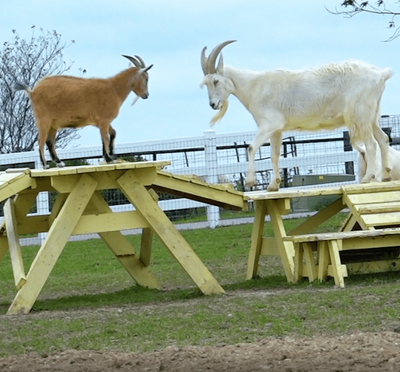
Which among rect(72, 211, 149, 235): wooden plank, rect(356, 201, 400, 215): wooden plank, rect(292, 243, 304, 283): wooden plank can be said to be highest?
rect(72, 211, 149, 235): wooden plank

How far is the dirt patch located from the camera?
612 cm

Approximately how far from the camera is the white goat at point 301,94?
37.2 ft

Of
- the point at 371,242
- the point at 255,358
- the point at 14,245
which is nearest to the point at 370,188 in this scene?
the point at 371,242

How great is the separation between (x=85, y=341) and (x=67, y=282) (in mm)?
5484

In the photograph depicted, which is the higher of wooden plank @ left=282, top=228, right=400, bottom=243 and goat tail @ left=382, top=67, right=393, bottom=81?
goat tail @ left=382, top=67, right=393, bottom=81

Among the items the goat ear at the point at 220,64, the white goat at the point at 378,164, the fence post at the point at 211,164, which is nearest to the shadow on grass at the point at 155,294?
the white goat at the point at 378,164

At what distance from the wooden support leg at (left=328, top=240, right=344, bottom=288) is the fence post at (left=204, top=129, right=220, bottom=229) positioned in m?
9.59

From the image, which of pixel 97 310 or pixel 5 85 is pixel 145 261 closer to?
pixel 97 310

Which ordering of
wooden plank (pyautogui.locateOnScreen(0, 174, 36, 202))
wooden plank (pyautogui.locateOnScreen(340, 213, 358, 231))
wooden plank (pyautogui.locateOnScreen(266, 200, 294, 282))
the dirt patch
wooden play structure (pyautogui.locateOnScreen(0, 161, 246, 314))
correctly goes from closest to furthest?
1. the dirt patch
2. wooden plank (pyautogui.locateOnScreen(0, 174, 36, 202))
3. wooden play structure (pyautogui.locateOnScreen(0, 161, 246, 314))
4. wooden plank (pyautogui.locateOnScreen(266, 200, 294, 282))
5. wooden plank (pyautogui.locateOnScreen(340, 213, 358, 231))

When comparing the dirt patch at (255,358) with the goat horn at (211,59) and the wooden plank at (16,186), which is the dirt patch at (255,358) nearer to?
the wooden plank at (16,186)

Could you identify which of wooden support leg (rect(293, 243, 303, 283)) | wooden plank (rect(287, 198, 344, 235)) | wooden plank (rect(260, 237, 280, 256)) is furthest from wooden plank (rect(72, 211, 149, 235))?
wooden plank (rect(287, 198, 344, 235))

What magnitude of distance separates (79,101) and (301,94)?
269 cm

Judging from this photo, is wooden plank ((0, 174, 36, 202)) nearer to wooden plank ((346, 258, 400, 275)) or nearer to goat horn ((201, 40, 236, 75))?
goat horn ((201, 40, 236, 75))

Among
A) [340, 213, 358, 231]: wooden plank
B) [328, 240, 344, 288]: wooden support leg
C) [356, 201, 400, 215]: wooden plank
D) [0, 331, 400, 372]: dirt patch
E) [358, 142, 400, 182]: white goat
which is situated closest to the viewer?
[0, 331, 400, 372]: dirt patch
